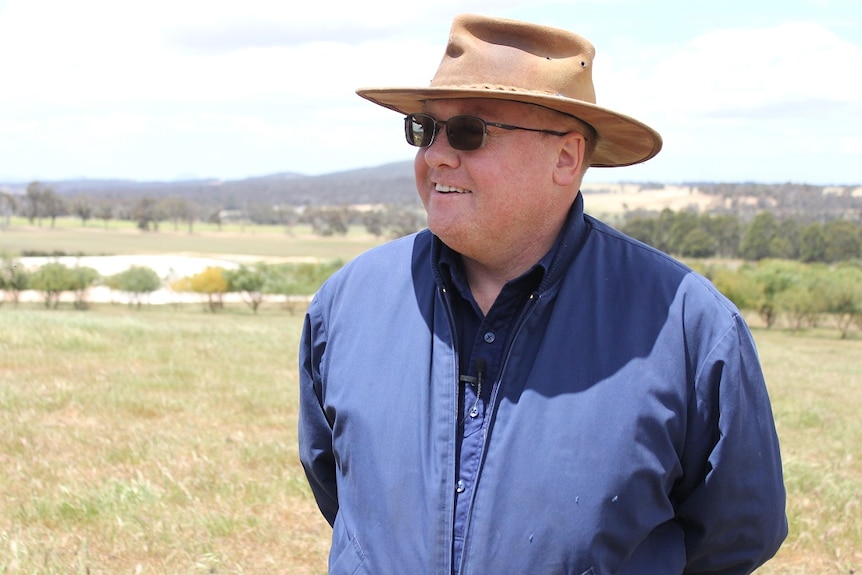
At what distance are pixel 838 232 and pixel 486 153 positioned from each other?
425 ft

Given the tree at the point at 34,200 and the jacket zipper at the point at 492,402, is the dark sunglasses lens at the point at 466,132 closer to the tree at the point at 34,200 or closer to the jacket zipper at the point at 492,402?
the jacket zipper at the point at 492,402

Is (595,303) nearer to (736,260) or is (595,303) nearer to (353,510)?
(353,510)

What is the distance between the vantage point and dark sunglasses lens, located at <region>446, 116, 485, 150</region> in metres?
2.54

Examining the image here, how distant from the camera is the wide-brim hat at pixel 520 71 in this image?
2527 mm

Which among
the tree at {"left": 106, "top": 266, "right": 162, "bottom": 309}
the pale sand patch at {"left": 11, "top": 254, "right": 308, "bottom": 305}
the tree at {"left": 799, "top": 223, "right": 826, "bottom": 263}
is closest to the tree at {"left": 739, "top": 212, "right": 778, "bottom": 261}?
the tree at {"left": 799, "top": 223, "right": 826, "bottom": 263}

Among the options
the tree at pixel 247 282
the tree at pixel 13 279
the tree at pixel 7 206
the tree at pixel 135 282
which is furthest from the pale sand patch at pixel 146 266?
the tree at pixel 7 206

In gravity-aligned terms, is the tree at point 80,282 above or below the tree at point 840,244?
below

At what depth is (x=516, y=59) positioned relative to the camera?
256 cm

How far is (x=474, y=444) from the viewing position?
8.28 ft

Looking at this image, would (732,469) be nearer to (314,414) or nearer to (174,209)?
(314,414)

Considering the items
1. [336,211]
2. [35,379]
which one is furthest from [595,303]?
[336,211]

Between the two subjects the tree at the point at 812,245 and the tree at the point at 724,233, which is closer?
the tree at the point at 812,245

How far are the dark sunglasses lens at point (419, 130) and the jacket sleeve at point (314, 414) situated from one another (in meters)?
0.65

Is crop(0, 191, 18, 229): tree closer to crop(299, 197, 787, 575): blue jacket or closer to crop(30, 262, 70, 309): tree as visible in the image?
crop(30, 262, 70, 309): tree
